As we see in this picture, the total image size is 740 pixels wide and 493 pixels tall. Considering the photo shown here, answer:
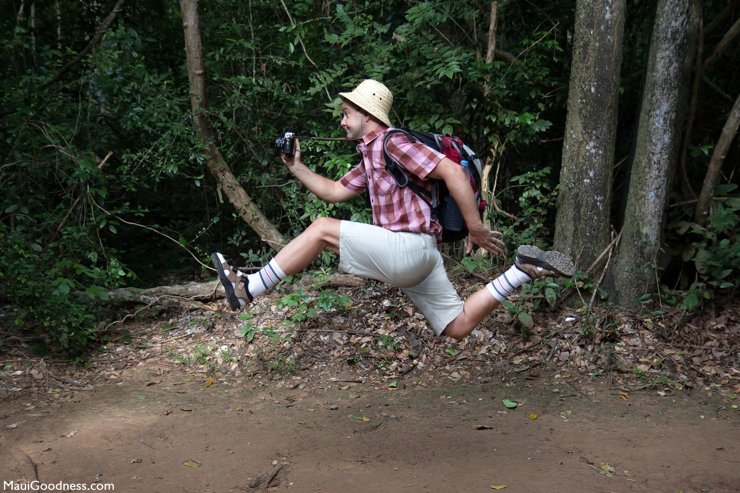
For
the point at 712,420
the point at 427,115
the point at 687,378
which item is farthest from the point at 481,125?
the point at 712,420

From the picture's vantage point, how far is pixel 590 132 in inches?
242

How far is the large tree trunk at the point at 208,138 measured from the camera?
6.91 m

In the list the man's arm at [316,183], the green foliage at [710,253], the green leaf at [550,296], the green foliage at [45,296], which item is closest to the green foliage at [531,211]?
the green leaf at [550,296]

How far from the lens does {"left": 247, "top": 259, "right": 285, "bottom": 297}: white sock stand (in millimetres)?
4230

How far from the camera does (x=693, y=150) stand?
6.63m

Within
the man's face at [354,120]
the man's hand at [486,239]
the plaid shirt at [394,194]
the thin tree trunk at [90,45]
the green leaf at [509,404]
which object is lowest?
the green leaf at [509,404]

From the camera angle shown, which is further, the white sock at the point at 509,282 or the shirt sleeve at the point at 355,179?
the shirt sleeve at the point at 355,179

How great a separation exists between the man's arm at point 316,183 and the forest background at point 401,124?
2.09 metres

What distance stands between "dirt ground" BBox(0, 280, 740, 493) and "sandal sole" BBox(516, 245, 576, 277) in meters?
1.15

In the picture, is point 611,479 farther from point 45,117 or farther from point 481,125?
point 45,117

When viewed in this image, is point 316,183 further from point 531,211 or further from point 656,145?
point 656,145

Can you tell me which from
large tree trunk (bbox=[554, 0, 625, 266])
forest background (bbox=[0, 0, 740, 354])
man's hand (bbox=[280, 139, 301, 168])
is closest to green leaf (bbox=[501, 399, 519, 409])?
forest background (bbox=[0, 0, 740, 354])

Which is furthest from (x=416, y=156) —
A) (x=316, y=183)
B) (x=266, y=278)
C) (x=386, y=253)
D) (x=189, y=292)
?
(x=189, y=292)

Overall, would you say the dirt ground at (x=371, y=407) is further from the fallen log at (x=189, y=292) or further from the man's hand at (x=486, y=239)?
the man's hand at (x=486, y=239)
